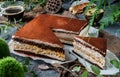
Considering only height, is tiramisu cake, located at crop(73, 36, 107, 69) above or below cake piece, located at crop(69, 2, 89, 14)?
below

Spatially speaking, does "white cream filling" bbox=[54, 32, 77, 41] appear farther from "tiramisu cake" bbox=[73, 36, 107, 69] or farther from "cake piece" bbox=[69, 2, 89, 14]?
"cake piece" bbox=[69, 2, 89, 14]

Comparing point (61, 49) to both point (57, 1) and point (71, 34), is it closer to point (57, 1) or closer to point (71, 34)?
point (71, 34)

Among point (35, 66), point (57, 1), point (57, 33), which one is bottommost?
point (35, 66)

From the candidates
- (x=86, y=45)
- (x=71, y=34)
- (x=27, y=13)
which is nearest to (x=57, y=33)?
(x=71, y=34)

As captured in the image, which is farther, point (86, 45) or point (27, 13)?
point (27, 13)

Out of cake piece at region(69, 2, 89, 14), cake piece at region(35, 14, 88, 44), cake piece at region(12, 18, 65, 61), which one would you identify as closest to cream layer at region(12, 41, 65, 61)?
cake piece at region(12, 18, 65, 61)

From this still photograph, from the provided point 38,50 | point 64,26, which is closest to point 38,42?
point 38,50
